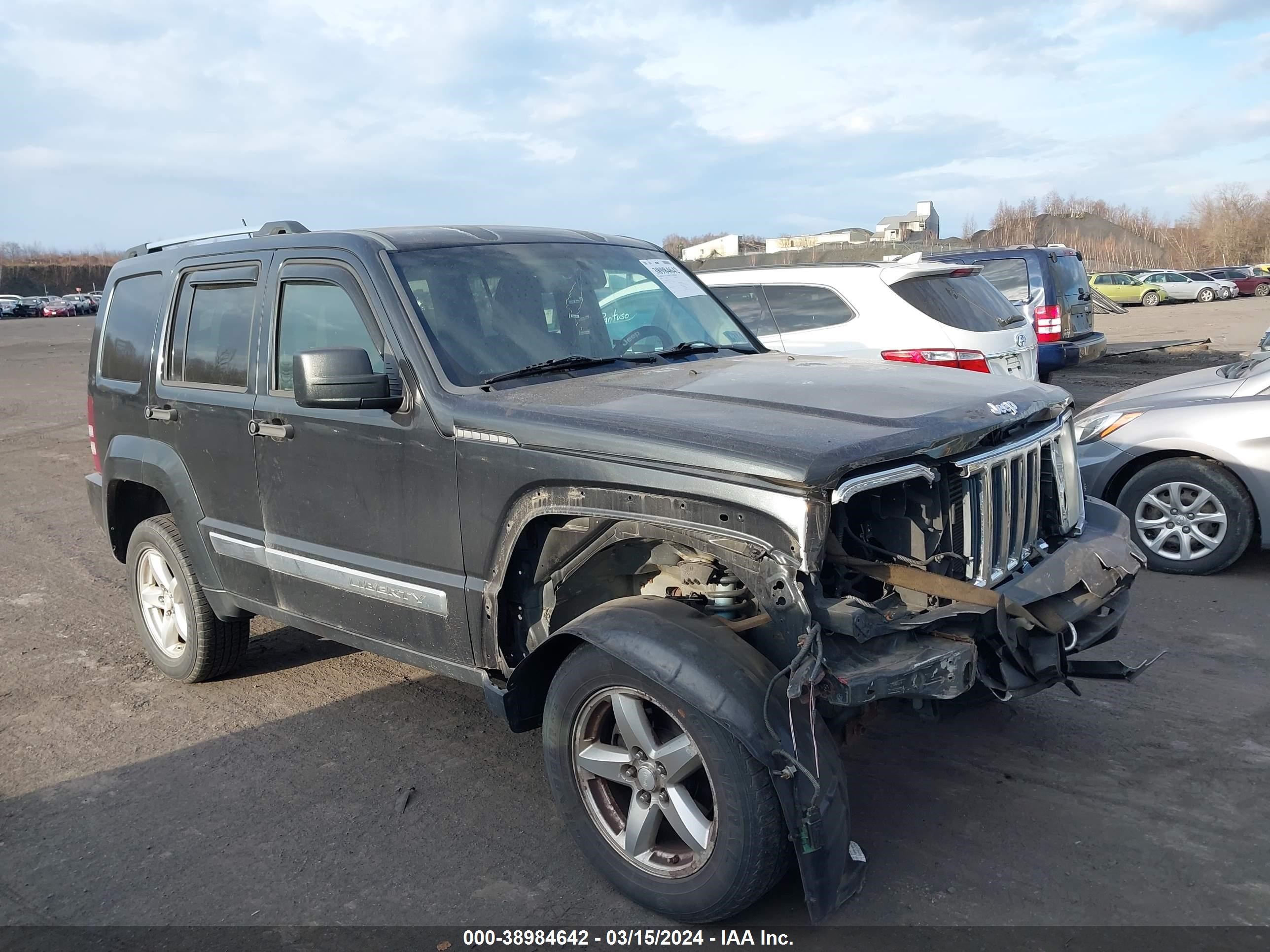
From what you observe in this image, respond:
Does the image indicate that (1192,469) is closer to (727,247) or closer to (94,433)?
(94,433)

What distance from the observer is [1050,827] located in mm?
3551

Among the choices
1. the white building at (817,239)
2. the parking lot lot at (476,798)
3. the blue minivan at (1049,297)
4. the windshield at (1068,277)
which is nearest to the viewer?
the parking lot lot at (476,798)

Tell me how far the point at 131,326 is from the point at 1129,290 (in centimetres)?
4202

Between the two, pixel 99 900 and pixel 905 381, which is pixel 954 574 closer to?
pixel 905 381

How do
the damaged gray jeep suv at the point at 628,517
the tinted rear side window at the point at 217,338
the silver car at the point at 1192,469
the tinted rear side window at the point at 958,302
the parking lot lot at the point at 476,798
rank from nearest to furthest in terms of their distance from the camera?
the damaged gray jeep suv at the point at 628,517, the parking lot lot at the point at 476,798, the tinted rear side window at the point at 217,338, the silver car at the point at 1192,469, the tinted rear side window at the point at 958,302

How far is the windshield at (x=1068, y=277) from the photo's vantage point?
43.7 feet

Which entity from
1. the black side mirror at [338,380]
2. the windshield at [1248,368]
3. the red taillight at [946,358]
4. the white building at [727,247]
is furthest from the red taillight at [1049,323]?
the white building at [727,247]

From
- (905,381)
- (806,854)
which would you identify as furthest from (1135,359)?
(806,854)

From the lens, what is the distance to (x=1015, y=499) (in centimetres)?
352

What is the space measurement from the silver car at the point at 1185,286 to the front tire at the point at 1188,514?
38.4m

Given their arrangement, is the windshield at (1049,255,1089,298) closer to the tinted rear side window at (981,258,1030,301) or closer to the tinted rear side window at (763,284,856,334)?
the tinted rear side window at (981,258,1030,301)

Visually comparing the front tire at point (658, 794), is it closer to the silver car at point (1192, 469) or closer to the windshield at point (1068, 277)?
the silver car at point (1192, 469)

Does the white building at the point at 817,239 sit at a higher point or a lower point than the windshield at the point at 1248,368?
higher

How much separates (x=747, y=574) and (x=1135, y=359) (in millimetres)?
18553
